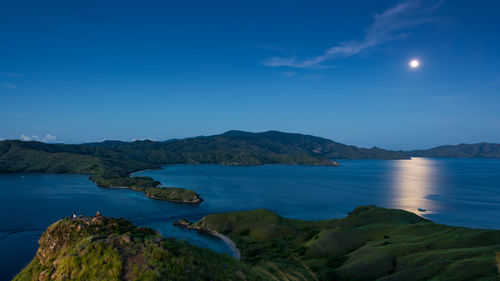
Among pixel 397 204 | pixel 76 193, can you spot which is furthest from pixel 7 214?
pixel 397 204

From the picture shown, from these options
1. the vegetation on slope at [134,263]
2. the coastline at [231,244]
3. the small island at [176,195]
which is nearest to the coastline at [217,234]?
the coastline at [231,244]

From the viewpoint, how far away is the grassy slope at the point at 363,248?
36.6m

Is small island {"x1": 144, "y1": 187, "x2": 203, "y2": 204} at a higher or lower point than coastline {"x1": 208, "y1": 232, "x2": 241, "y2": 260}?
higher

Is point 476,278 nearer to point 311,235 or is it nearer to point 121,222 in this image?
point 121,222

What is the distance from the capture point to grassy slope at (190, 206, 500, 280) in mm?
36562

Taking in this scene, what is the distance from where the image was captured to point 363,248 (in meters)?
59.6

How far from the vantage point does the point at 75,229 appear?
30.5 metres

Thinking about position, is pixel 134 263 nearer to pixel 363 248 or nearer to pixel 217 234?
pixel 363 248

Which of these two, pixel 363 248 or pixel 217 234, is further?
pixel 217 234

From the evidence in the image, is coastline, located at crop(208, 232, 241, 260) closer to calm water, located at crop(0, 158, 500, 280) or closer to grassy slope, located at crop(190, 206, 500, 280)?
grassy slope, located at crop(190, 206, 500, 280)

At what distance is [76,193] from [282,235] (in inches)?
6308

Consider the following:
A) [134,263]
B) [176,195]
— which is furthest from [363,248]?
[176,195]

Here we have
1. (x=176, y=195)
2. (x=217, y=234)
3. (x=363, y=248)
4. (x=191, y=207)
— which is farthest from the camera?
(x=176, y=195)

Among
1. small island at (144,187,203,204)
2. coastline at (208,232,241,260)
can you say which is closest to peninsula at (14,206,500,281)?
coastline at (208,232,241,260)
